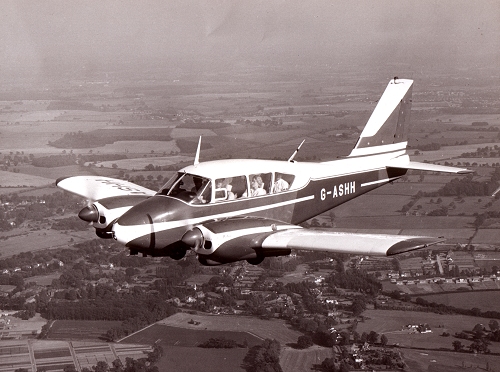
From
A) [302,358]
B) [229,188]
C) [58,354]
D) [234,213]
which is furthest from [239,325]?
[229,188]

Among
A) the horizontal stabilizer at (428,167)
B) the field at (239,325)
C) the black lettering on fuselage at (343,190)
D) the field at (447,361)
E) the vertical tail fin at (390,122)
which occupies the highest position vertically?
the vertical tail fin at (390,122)

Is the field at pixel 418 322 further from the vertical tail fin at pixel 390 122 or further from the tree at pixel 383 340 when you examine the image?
the vertical tail fin at pixel 390 122

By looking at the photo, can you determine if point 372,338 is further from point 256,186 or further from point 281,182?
point 256,186

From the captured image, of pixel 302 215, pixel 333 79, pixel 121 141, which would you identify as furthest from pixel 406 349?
pixel 333 79

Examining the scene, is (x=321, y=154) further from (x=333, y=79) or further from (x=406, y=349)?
(x=333, y=79)

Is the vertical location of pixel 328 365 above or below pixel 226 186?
below

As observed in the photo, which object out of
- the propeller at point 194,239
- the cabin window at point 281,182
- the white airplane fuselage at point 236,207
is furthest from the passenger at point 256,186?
the propeller at point 194,239
